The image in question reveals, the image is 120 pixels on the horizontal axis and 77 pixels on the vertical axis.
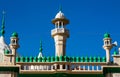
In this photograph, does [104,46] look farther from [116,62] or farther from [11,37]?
[11,37]

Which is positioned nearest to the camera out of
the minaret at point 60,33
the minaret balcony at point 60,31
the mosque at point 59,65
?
the mosque at point 59,65

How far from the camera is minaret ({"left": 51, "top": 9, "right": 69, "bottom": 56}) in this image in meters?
27.0

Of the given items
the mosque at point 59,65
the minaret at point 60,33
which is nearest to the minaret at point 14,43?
the mosque at point 59,65

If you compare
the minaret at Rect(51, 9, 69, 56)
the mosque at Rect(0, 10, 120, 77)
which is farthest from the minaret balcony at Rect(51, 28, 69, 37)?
the mosque at Rect(0, 10, 120, 77)

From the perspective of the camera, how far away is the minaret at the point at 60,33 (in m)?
A: 27.0

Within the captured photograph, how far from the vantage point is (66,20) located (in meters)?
28.0

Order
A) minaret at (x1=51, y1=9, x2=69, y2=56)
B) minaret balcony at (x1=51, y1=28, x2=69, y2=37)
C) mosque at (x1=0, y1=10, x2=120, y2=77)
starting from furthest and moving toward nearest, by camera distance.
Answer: minaret balcony at (x1=51, y1=28, x2=69, y2=37) < minaret at (x1=51, y1=9, x2=69, y2=56) < mosque at (x1=0, y1=10, x2=120, y2=77)

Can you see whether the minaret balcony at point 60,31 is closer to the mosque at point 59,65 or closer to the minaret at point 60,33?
the minaret at point 60,33

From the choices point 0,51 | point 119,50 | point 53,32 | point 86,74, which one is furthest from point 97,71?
point 0,51

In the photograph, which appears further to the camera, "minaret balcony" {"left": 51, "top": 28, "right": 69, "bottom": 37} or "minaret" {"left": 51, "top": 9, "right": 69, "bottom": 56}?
"minaret balcony" {"left": 51, "top": 28, "right": 69, "bottom": 37}

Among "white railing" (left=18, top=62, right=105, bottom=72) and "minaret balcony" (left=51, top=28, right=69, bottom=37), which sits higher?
"minaret balcony" (left=51, top=28, right=69, bottom=37)

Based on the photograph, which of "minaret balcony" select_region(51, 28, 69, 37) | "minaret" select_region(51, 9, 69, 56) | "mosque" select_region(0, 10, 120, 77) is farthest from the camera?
"minaret balcony" select_region(51, 28, 69, 37)

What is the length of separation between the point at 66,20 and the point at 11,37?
16.1 ft

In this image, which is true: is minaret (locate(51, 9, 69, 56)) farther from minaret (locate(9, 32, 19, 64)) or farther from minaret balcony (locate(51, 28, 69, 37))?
minaret (locate(9, 32, 19, 64))
